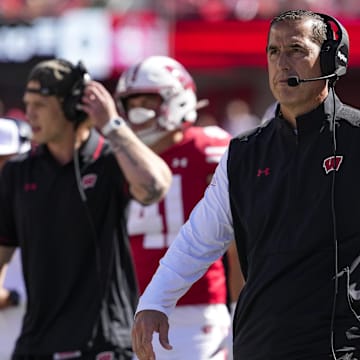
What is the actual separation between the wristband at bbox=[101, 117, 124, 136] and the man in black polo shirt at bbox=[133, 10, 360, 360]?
1.23 metres

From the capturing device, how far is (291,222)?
3768mm

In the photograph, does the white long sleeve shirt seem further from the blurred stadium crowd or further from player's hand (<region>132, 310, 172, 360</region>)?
the blurred stadium crowd

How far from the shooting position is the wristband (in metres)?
5.25

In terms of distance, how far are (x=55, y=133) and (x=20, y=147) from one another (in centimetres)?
74

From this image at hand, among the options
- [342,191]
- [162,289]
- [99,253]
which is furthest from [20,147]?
[342,191]

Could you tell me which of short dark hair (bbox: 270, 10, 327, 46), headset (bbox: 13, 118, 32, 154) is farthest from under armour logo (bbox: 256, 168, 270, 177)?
headset (bbox: 13, 118, 32, 154)

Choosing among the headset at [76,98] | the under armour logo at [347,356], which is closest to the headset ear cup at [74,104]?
the headset at [76,98]

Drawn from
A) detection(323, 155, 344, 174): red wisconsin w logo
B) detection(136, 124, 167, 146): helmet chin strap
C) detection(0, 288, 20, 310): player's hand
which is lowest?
detection(0, 288, 20, 310): player's hand

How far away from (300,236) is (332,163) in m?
0.26

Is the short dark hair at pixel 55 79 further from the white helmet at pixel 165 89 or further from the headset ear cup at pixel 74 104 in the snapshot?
the white helmet at pixel 165 89

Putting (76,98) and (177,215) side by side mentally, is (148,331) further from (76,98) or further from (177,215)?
(76,98)

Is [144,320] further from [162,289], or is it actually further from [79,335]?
[79,335]

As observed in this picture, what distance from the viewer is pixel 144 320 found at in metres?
3.91

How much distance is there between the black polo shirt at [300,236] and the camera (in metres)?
3.67
